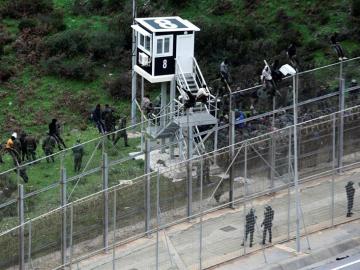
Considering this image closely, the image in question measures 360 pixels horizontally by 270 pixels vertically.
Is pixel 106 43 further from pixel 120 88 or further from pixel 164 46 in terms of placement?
pixel 164 46

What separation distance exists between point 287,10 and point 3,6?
16124 millimetres

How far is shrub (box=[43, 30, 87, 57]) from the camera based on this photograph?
57569mm

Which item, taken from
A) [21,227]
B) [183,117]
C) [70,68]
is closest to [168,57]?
[183,117]

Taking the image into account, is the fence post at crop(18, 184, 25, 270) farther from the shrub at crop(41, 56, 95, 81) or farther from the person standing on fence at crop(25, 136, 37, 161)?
the shrub at crop(41, 56, 95, 81)

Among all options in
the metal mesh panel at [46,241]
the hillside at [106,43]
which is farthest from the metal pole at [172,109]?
the hillside at [106,43]

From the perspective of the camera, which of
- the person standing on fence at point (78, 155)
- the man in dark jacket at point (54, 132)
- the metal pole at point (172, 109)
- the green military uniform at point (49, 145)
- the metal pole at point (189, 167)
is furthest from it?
the man in dark jacket at point (54, 132)

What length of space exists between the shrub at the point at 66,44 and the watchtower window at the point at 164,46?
1975 cm

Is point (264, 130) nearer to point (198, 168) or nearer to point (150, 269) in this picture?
point (198, 168)

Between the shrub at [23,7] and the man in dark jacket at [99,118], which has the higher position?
the man in dark jacket at [99,118]


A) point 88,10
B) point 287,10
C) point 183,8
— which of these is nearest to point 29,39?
point 88,10

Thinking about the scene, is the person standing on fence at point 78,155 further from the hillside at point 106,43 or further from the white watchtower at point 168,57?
the hillside at point 106,43

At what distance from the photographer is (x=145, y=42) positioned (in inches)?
1531

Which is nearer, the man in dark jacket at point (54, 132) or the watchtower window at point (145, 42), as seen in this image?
the watchtower window at point (145, 42)

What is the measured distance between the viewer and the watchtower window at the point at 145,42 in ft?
127
